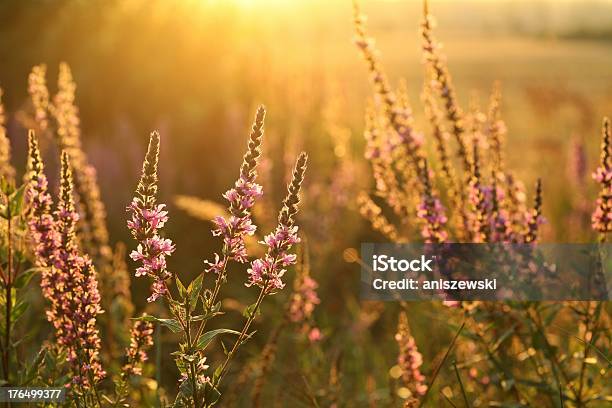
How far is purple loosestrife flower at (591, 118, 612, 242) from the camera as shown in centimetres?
296

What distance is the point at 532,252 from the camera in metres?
3.31

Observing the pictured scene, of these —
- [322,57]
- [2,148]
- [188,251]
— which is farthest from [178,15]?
[2,148]

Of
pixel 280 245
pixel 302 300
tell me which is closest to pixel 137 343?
pixel 280 245

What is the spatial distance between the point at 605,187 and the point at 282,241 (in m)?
1.46

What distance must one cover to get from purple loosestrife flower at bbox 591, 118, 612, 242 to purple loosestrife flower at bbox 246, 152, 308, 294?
4.46ft

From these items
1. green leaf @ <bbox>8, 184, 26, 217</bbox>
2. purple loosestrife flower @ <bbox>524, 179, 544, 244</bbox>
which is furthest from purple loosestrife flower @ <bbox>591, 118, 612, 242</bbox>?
green leaf @ <bbox>8, 184, 26, 217</bbox>

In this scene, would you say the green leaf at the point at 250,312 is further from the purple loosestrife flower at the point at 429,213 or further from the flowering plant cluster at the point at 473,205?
the purple loosestrife flower at the point at 429,213

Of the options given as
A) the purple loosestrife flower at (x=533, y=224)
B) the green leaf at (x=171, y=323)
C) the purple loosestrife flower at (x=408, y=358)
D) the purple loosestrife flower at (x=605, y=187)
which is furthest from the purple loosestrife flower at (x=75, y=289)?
the purple loosestrife flower at (x=605, y=187)

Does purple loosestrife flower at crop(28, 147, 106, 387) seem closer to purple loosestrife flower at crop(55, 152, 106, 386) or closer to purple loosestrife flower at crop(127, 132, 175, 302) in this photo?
purple loosestrife flower at crop(55, 152, 106, 386)

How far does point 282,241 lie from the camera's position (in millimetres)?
2213

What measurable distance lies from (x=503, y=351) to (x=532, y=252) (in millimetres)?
507

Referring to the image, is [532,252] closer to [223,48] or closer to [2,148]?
[2,148]

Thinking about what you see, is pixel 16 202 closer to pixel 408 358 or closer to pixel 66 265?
pixel 66 265

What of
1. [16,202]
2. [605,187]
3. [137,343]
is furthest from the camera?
[605,187]
